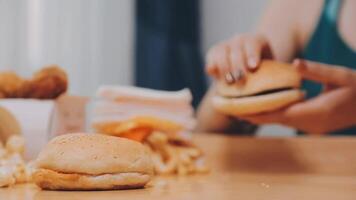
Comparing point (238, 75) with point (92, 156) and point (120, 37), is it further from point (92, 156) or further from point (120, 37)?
point (120, 37)

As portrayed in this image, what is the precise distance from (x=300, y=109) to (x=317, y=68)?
0.07 meters

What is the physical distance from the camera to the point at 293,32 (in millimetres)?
1401

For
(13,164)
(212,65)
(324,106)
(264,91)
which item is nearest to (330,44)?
(324,106)

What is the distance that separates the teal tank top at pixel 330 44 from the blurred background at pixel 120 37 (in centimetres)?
61

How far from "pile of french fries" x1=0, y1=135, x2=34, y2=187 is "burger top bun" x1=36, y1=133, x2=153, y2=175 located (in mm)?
44

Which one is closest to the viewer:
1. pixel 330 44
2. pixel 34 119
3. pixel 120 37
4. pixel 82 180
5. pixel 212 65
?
pixel 82 180

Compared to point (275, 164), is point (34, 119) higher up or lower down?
higher up

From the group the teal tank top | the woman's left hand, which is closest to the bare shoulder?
the teal tank top

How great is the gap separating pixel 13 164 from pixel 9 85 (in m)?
0.16

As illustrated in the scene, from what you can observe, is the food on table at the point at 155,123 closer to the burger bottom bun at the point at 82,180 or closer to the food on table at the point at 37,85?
the food on table at the point at 37,85

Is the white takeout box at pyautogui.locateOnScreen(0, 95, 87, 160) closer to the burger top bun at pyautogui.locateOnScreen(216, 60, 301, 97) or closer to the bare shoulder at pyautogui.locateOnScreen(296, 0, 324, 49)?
the burger top bun at pyautogui.locateOnScreen(216, 60, 301, 97)

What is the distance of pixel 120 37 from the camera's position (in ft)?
5.90

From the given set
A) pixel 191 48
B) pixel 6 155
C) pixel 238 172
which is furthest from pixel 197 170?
pixel 191 48

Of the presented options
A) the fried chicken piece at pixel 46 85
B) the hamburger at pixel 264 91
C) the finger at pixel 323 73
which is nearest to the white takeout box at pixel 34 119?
the fried chicken piece at pixel 46 85
